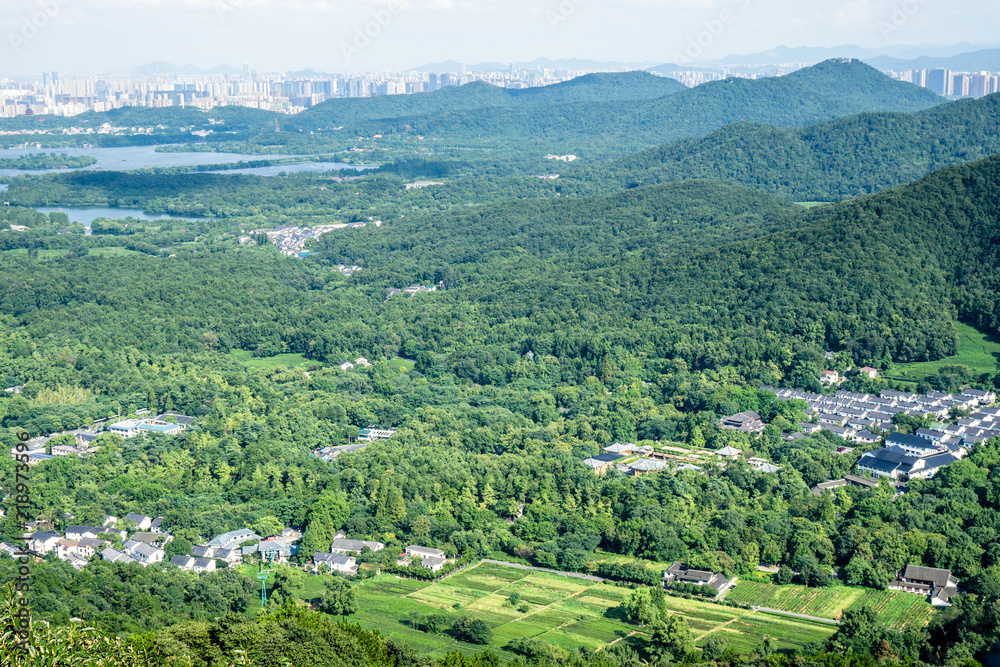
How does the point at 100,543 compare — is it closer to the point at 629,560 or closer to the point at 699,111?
the point at 629,560

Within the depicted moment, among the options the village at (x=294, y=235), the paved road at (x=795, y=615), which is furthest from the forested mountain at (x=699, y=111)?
the paved road at (x=795, y=615)

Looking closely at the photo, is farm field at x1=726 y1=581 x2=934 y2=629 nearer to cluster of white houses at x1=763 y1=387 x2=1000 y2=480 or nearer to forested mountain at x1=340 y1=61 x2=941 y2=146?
cluster of white houses at x1=763 y1=387 x2=1000 y2=480

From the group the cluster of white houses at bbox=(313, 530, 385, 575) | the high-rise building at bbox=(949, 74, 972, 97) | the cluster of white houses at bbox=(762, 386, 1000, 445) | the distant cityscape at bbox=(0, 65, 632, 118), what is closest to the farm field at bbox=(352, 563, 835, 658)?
the cluster of white houses at bbox=(313, 530, 385, 575)

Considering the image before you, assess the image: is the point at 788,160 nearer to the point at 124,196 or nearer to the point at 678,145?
the point at 678,145

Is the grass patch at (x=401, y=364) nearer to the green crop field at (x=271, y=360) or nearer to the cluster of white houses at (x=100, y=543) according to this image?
the green crop field at (x=271, y=360)

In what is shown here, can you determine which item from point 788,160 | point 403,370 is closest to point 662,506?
point 403,370
